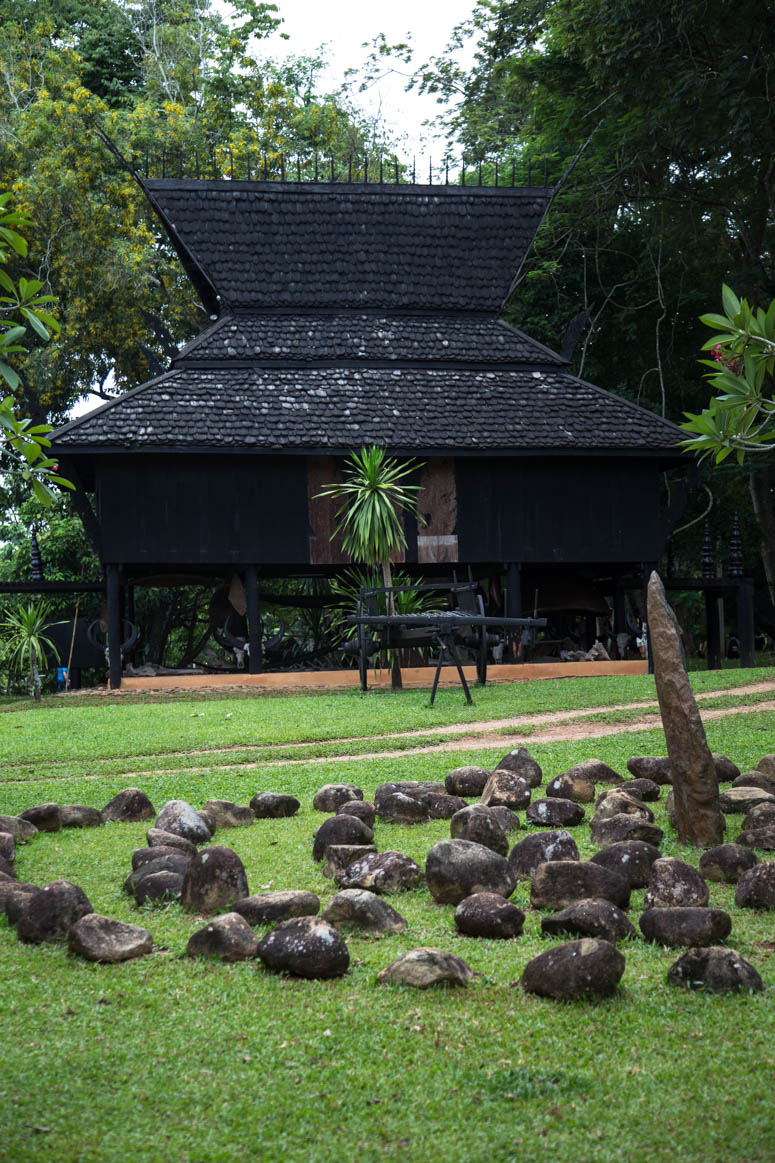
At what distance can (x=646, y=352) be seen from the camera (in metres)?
26.3

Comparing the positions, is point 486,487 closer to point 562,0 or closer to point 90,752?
point 562,0

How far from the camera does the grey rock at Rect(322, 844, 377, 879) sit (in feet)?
16.4

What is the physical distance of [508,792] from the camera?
639 cm

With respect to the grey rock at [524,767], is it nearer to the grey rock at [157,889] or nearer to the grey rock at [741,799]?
the grey rock at [741,799]

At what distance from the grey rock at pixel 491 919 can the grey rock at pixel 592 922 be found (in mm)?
105

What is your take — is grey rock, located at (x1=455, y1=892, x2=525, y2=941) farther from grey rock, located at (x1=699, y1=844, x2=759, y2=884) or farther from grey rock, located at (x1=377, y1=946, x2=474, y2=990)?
grey rock, located at (x1=699, y1=844, x2=759, y2=884)

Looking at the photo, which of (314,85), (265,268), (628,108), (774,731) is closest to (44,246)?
(265,268)

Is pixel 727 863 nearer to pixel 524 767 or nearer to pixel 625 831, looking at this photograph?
pixel 625 831

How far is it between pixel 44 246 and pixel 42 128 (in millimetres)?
2574

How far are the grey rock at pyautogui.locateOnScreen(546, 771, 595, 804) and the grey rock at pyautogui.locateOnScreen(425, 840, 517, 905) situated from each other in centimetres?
204

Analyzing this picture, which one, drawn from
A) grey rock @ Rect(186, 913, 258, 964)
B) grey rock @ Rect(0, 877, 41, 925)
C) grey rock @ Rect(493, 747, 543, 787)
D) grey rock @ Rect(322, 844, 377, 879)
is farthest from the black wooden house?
grey rock @ Rect(186, 913, 258, 964)

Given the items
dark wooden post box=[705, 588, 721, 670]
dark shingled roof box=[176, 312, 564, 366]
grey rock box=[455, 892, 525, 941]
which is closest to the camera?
grey rock box=[455, 892, 525, 941]

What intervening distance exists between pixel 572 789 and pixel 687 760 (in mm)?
1243

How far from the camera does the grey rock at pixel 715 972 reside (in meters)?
3.45
